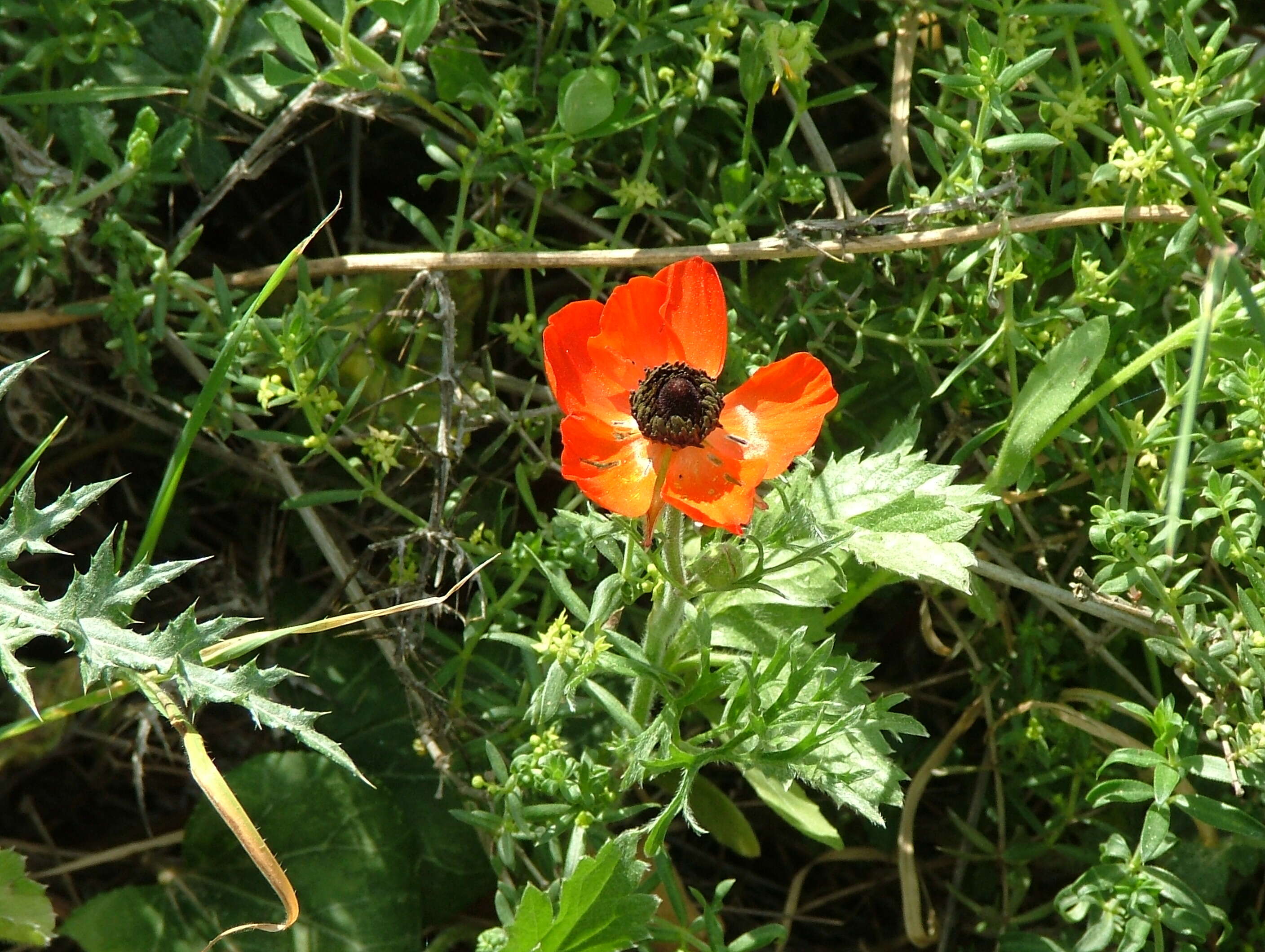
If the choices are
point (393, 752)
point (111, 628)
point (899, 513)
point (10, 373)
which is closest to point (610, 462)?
point (899, 513)

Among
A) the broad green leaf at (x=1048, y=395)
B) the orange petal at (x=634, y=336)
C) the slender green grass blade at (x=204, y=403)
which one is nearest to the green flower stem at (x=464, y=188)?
the slender green grass blade at (x=204, y=403)

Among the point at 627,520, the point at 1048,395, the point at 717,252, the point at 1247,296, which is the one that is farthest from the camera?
the point at 717,252

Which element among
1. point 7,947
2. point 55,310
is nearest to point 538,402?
point 55,310

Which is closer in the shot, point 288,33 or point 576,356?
point 576,356

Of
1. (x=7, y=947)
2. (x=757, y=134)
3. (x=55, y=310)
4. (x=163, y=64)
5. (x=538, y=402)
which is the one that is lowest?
(x=7, y=947)

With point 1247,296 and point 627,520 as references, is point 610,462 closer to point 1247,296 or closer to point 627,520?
point 627,520

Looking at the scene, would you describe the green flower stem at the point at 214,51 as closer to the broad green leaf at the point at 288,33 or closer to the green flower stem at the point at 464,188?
the broad green leaf at the point at 288,33

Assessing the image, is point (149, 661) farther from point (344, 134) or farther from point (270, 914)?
point (344, 134)
